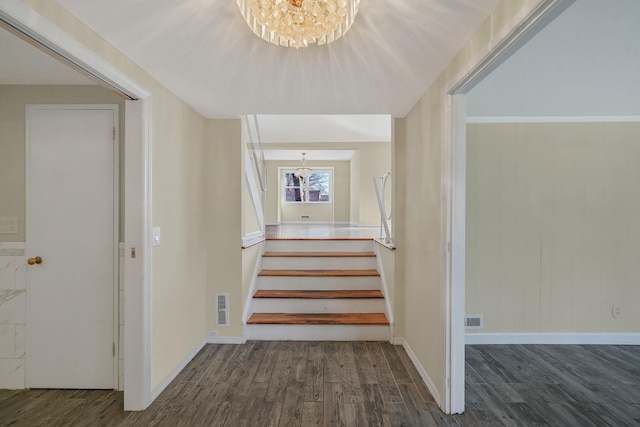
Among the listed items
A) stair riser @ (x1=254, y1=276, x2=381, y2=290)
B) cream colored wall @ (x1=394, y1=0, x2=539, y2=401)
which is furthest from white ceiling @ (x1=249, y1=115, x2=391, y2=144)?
stair riser @ (x1=254, y1=276, x2=381, y2=290)

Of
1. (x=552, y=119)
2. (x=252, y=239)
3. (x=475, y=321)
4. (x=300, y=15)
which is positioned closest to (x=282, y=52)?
(x=300, y=15)

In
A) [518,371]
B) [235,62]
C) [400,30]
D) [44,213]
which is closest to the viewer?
[400,30]

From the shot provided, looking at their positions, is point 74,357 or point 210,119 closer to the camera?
point 74,357

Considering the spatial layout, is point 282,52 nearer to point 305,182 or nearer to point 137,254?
point 137,254

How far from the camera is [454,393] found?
204cm

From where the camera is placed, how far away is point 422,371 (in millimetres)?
2488

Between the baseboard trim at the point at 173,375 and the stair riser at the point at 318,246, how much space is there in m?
1.48

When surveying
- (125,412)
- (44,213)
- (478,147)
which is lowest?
(125,412)

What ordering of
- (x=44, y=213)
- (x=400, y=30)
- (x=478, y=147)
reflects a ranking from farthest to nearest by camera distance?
(x=478, y=147), (x=44, y=213), (x=400, y=30)

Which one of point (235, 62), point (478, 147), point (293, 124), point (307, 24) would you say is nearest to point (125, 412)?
point (235, 62)

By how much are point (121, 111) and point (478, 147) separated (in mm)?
3214

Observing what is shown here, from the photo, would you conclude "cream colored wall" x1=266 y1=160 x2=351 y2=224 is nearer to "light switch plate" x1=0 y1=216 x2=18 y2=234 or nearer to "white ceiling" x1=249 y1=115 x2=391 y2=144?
"white ceiling" x1=249 y1=115 x2=391 y2=144

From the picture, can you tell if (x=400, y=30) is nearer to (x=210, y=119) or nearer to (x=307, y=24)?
(x=307, y=24)

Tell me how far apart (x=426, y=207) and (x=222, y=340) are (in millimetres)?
2394
